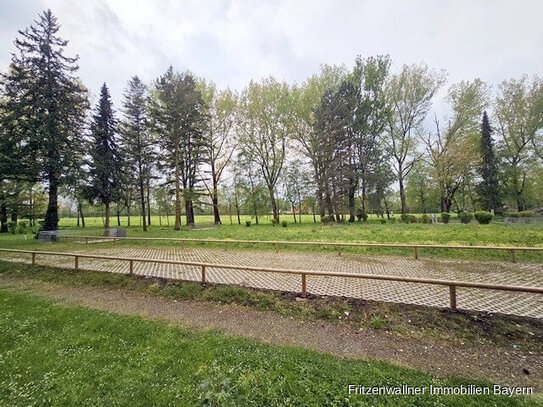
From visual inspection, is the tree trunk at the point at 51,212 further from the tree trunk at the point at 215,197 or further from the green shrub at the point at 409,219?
the green shrub at the point at 409,219

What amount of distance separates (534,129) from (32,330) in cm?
4082

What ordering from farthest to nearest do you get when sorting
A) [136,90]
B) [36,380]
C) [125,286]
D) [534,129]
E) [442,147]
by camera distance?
[442,147] → [534,129] → [136,90] → [125,286] → [36,380]

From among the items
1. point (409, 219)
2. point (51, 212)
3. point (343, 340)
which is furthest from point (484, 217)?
point (51, 212)

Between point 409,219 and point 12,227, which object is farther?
point 12,227

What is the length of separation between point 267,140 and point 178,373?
28.8 meters

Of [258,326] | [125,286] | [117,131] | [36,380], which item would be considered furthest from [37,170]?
[258,326]

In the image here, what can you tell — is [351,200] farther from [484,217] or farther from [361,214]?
[484,217]

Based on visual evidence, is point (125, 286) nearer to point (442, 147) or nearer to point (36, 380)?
point (36, 380)

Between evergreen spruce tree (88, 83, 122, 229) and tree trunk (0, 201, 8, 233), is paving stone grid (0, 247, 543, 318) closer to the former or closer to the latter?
evergreen spruce tree (88, 83, 122, 229)

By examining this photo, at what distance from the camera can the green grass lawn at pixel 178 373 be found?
228 centimetres

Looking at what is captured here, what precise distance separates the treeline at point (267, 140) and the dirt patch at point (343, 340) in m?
15.1

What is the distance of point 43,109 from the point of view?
14469 millimetres

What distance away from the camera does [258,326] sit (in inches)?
152

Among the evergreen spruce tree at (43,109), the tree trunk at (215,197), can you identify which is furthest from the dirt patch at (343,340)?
the tree trunk at (215,197)
